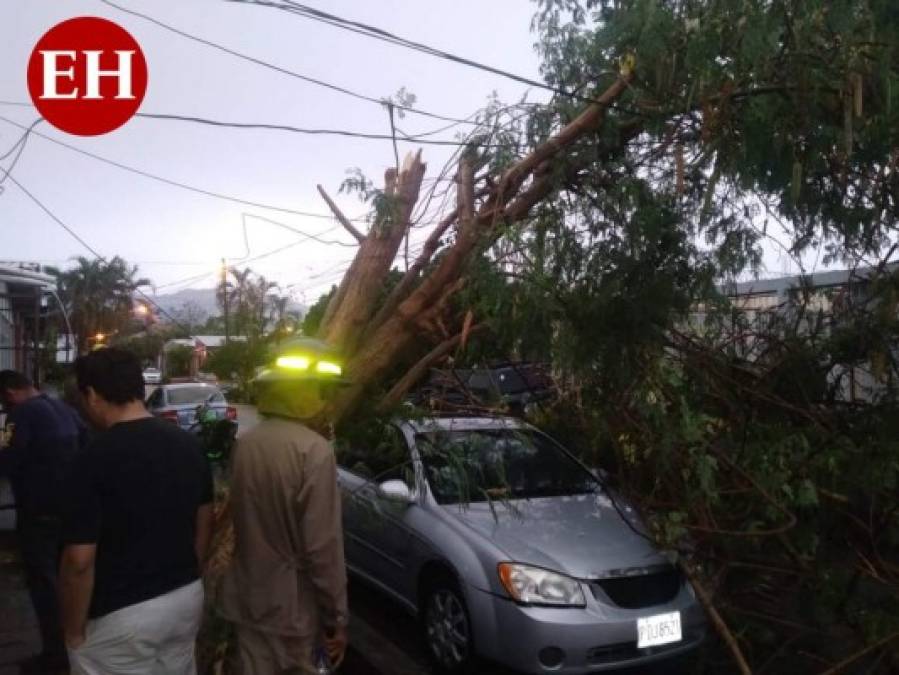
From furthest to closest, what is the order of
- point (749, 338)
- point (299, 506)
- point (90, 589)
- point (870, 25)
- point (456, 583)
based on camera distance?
point (749, 338) → point (456, 583) → point (870, 25) → point (299, 506) → point (90, 589)

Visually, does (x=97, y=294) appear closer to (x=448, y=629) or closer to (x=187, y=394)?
(x=187, y=394)

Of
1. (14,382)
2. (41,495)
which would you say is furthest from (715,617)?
(14,382)

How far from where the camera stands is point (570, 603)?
4.47 m

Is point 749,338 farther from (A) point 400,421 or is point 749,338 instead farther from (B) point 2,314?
(B) point 2,314

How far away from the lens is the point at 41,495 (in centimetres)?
457

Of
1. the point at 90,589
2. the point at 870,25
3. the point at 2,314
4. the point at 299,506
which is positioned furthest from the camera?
the point at 2,314

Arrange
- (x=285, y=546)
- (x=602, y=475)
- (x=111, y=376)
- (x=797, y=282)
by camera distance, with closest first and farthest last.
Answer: (x=111, y=376), (x=285, y=546), (x=602, y=475), (x=797, y=282)

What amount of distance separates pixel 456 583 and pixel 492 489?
559 mm

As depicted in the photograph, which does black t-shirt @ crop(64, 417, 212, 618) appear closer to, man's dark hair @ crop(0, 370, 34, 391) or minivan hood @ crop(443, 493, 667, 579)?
minivan hood @ crop(443, 493, 667, 579)

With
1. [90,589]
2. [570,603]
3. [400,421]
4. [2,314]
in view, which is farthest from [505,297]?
[2,314]

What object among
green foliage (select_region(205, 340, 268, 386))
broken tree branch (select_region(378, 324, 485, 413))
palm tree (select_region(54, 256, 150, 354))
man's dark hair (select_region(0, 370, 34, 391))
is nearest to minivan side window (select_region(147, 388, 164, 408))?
green foliage (select_region(205, 340, 268, 386))

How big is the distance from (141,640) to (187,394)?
49.8 feet

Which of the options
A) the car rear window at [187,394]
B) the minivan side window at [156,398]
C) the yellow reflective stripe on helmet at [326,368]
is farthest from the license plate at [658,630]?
the minivan side window at [156,398]

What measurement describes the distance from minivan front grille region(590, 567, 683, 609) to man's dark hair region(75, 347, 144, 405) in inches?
→ 105
